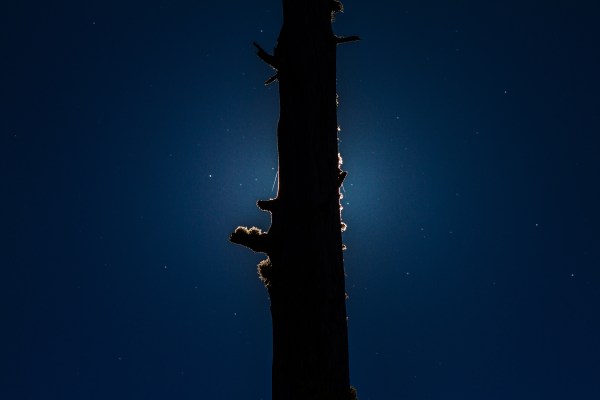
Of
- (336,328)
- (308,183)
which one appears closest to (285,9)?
(308,183)

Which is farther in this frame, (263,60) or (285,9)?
(285,9)

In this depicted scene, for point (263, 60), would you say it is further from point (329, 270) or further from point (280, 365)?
point (280, 365)

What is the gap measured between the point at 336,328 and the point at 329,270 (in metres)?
0.36

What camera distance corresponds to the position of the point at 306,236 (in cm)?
307

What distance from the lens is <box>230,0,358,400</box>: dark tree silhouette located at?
9.62 ft

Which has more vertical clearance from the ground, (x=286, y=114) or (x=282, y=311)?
(x=286, y=114)

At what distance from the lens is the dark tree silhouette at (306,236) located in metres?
2.93

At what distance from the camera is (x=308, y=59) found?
346 cm

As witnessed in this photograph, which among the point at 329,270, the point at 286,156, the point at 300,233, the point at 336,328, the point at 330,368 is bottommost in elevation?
the point at 330,368

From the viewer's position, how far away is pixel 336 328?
301 cm

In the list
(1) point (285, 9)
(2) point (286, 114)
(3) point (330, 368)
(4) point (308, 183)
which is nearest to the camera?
(3) point (330, 368)

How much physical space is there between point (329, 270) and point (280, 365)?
25.9 inches

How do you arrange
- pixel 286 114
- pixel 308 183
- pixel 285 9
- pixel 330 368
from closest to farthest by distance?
pixel 330 368 < pixel 308 183 < pixel 286 114 < pixel 285 9

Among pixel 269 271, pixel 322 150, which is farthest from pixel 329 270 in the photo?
pixel 322 150
